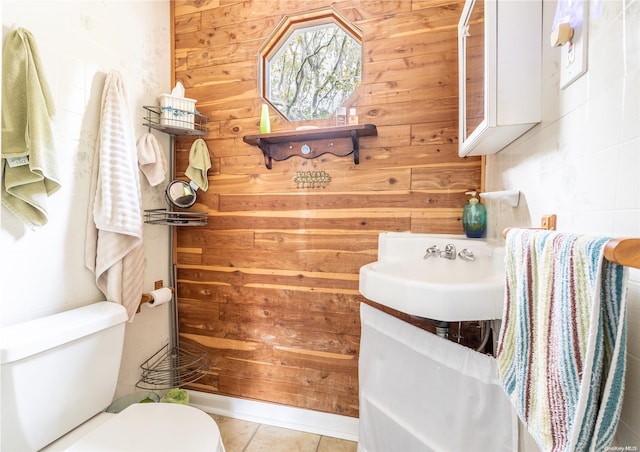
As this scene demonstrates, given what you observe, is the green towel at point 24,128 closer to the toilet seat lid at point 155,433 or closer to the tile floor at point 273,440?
the toilet seat lid at point 155,433

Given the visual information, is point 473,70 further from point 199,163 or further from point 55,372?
point 55,372

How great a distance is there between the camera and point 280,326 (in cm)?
166

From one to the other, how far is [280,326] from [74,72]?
5.07 feet

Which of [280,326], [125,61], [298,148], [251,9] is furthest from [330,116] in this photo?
[280,326]

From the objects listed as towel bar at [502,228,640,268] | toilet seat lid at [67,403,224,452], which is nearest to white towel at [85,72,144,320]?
toilet seat lid at [67,403,224,452]

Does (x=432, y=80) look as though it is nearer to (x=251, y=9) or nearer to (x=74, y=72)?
(x=251, y=9)

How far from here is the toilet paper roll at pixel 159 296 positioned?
1.56m

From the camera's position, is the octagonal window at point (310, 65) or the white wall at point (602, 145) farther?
the octagonal window at point (310, 65)

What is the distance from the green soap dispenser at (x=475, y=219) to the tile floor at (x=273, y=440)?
1.23 m

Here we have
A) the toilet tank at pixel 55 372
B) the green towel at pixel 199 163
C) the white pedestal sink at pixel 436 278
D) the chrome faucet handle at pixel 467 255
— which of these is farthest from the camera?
the green towel at pixel 199 163

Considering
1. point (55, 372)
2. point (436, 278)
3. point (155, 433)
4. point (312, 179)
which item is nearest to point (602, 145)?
point (436, 278)

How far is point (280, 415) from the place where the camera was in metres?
1.63

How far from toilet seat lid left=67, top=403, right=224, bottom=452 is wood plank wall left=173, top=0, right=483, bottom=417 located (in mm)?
659

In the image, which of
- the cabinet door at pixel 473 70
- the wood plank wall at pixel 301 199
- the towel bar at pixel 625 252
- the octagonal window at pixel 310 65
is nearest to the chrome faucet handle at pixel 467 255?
the wood plank wall at pixel 301 199
